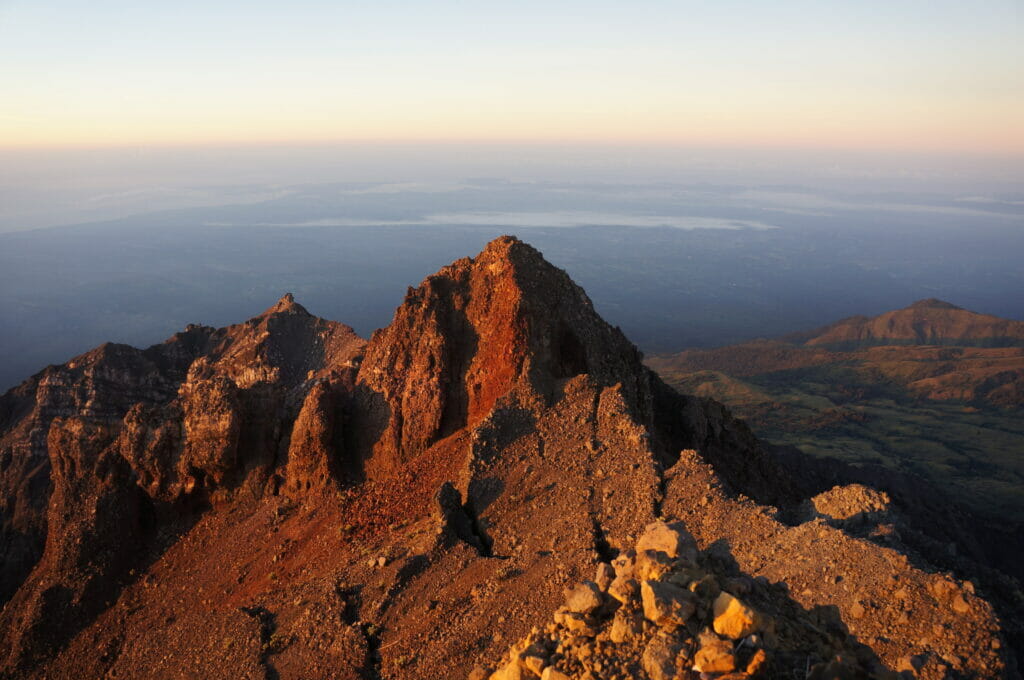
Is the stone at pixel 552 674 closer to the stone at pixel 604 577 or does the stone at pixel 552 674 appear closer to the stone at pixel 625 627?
the stone at pixel 625 627

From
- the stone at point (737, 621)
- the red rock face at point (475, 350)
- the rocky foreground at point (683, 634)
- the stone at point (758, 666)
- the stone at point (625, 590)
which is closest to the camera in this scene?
the stone at point (758, 666)

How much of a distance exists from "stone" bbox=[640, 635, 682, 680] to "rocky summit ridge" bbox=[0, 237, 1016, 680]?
2 cm

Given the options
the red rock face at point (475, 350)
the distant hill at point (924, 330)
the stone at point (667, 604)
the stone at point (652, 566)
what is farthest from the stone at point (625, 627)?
the distant hill at point (924, 330)

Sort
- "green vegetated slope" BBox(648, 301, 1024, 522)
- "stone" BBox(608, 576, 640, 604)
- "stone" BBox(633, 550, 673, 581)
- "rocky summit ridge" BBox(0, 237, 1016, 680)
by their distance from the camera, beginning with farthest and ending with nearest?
"green vegetated slope" BBox(648, 301, 1024, 522) → "rocky summit ridge" BBox(0, 237, 1016, 680) → "stone" BBox(633, 550, 673, 581) → "stone" BBox(608, 576, 640, 604)

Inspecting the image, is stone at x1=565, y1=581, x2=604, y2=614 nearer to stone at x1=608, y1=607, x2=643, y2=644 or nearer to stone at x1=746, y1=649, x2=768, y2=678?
stone at x1=608, y1=607, x2=643, y2=644

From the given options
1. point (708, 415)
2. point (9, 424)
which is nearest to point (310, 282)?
point (9, 424)

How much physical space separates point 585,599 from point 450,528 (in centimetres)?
783

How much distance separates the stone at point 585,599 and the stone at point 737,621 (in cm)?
127

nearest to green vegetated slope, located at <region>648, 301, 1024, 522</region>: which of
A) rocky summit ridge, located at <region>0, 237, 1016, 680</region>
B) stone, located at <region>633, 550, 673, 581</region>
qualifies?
rocky summit ridge, located at <region>0, 237, 1016, 680</region>

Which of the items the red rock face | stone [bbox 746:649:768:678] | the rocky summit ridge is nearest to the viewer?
stone [bbox 746:649:768:678]

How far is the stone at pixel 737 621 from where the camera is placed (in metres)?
6.19

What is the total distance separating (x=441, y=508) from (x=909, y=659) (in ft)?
29.5

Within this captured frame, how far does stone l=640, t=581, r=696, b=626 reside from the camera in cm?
641

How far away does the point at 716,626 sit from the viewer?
6.29 metres
